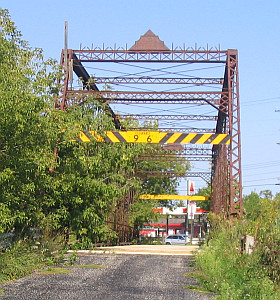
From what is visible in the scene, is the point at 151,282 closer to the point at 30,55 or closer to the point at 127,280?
the point at 127,280

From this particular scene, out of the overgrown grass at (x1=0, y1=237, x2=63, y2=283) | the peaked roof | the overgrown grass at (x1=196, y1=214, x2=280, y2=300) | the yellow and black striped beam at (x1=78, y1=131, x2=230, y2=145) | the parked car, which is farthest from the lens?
the parked car

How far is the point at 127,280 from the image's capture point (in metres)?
11.5

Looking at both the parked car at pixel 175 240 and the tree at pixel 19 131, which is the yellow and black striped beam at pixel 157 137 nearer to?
the tree at pixel 19 131

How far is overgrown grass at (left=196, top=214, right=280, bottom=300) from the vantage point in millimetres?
9062

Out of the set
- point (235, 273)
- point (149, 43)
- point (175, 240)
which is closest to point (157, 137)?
point (149, 43)

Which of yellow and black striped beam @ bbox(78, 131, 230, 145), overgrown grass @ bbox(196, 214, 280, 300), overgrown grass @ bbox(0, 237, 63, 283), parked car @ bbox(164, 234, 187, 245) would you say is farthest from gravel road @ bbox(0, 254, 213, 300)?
parked car @ bbox(164, 234, 187, 245)

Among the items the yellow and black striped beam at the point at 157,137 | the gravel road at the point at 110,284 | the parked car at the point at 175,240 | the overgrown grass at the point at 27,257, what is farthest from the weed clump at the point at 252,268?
the parked car at the point at 175,240

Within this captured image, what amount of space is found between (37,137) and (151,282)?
14.9 feet

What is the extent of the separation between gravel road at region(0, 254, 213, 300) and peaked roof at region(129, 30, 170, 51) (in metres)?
12.7

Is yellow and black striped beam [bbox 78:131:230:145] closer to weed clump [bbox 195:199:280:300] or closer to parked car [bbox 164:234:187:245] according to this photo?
weed clump [bbox 195:199:280:300]

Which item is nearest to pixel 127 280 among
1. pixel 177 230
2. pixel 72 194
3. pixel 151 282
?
pixel 151 282

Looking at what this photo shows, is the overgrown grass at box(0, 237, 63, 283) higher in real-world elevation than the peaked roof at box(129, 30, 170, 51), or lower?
lower

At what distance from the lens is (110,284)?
1080cm

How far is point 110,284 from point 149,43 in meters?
16.2
